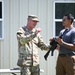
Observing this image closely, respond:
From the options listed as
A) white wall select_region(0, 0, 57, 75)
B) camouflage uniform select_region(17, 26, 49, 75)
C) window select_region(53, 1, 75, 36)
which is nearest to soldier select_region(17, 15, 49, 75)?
camouflage uniform select_region(17, 26, 49, 75)

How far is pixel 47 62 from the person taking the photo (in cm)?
803

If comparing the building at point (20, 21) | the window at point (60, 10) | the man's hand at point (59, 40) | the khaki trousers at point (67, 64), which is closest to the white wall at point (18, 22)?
the building at point (20, 21)

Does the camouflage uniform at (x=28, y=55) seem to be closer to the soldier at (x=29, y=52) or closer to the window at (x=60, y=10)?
the soldier at (x=29, y=52)

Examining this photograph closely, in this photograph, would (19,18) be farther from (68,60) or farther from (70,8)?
(68,60)

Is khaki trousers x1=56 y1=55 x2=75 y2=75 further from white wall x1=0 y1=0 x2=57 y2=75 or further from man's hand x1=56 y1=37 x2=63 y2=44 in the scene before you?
white wall x1=0 y1=0 x2=57 y2=75

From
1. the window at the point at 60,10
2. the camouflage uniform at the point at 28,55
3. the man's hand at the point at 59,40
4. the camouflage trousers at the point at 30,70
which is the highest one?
the window at the point at 60,10

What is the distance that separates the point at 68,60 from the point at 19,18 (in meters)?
2.67

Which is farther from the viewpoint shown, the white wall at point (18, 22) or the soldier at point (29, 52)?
the white wall at point (18, 22)

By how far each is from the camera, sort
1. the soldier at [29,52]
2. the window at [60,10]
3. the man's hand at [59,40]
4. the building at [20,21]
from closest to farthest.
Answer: the man's hand at [59,40] → the soldier at [29,52] → the building at [20,21] → the window at [60,10]

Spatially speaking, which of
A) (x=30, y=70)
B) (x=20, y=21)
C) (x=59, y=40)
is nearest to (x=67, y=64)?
(x=59, y=40)

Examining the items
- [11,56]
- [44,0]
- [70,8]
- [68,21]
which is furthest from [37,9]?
[68,21]

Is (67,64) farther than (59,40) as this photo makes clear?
Yes

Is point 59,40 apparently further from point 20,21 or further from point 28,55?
point 20,21

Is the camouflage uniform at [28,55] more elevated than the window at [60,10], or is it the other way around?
the window at [60,10]
